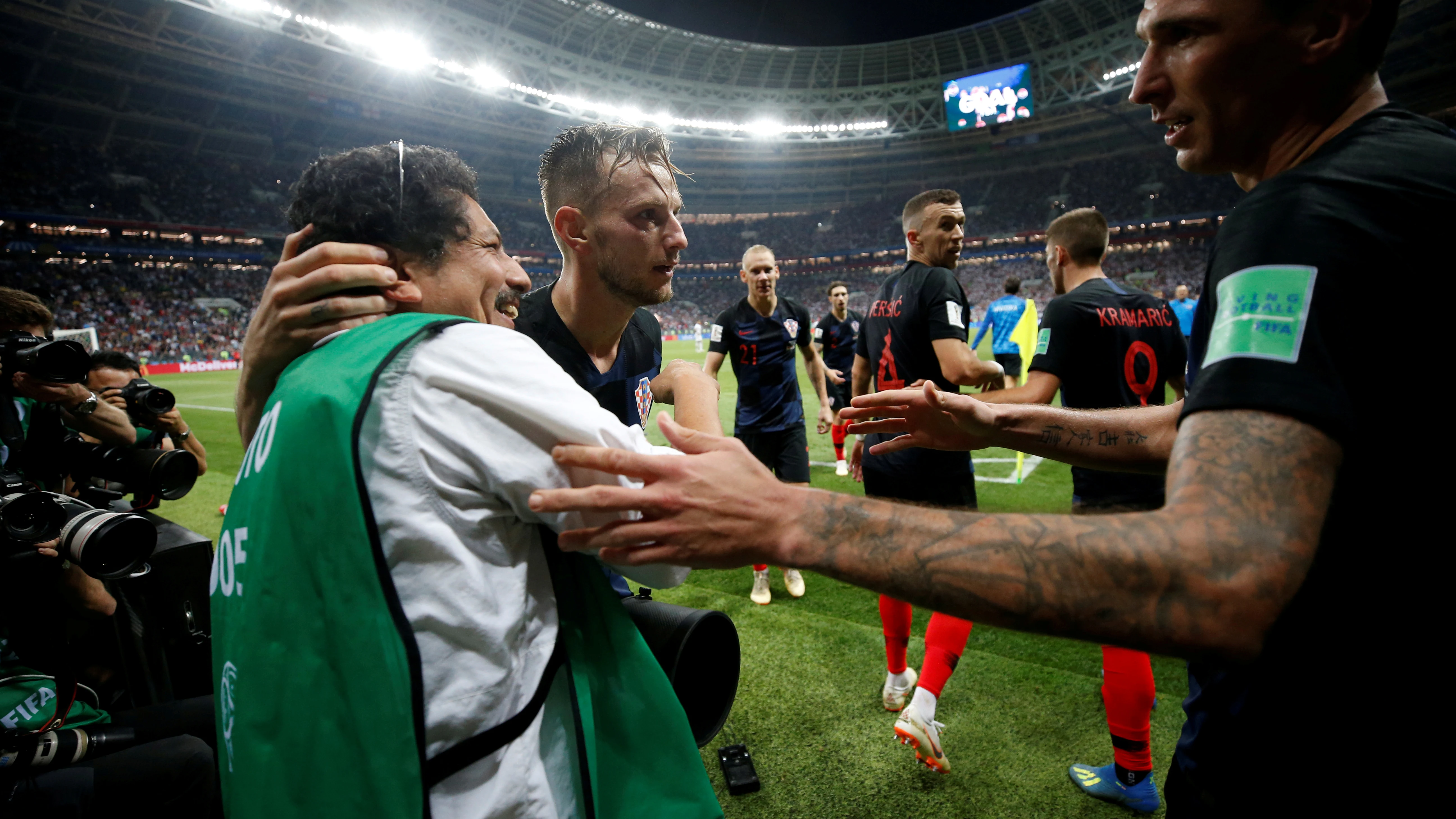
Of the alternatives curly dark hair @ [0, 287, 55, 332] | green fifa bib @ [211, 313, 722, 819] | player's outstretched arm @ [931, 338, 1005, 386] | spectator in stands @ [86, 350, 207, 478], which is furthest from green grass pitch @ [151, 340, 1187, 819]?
curly dark hair @ [0, 287, 55, 332]

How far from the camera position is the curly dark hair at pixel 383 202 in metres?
1.31

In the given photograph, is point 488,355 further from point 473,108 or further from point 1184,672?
point 473,108

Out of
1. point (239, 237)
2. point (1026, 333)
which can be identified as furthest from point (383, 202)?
point (239, 237)

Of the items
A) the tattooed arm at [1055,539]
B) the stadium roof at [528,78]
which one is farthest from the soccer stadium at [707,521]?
the stadium roof at [528,78]

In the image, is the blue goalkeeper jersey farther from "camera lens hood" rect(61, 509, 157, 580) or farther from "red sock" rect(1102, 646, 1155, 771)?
"camera lens hood" rect(61, 509, 157, 580)

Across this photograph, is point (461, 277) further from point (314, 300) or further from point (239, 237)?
point (239, 237)

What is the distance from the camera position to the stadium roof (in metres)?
24.2

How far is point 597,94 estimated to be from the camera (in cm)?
3156

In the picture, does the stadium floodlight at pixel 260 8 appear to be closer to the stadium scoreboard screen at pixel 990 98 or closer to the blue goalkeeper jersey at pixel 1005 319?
the blue goalkeeper jersey at pixel 1005 319

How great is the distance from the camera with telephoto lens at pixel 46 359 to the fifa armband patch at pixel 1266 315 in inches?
118

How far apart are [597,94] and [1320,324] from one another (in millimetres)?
35434

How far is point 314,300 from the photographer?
1224 millimetres

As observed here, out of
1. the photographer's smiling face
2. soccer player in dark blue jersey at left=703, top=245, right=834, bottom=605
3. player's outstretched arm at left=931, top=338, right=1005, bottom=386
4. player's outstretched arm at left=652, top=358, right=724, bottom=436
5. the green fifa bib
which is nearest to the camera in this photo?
the green fifa bib

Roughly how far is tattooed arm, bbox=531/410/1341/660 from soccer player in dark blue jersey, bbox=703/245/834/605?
14.5 ft
